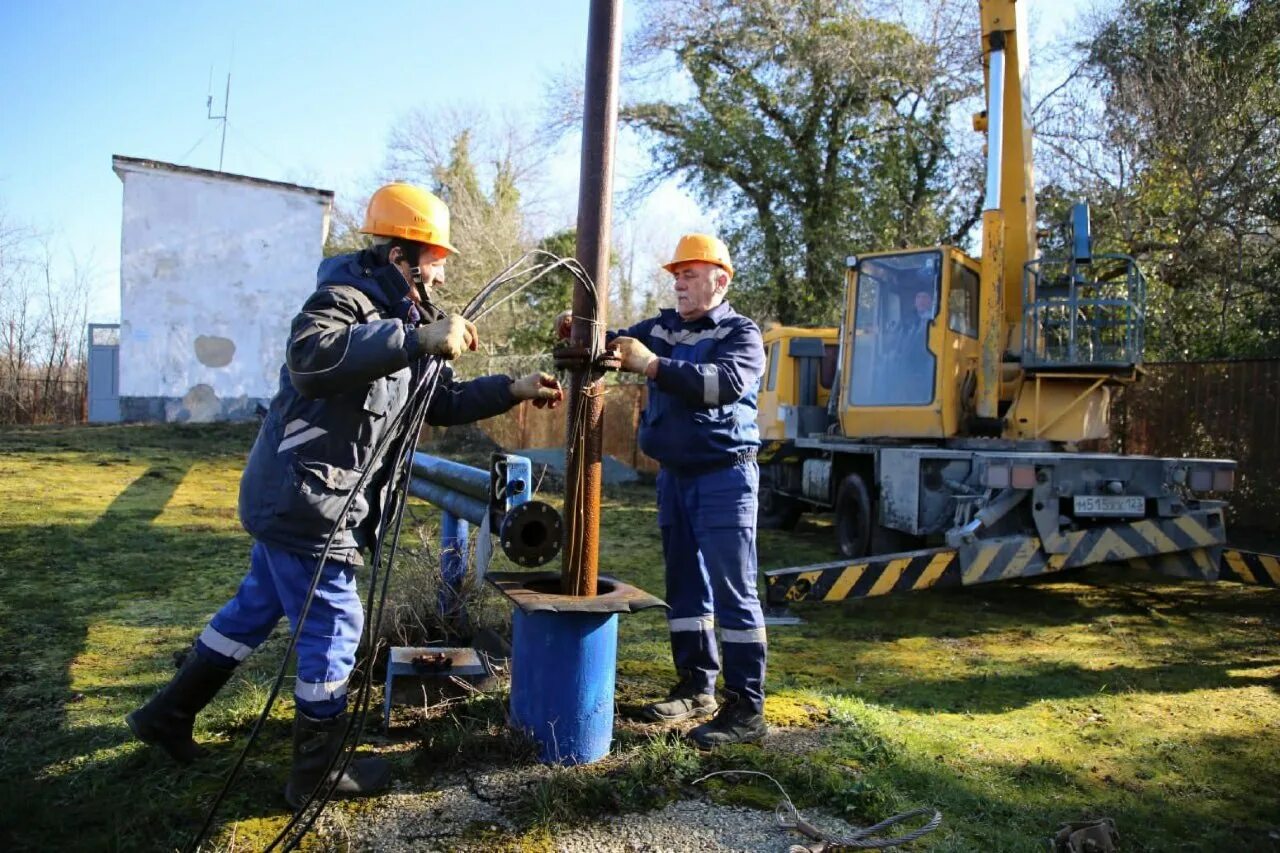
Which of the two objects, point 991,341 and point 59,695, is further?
point 991,341

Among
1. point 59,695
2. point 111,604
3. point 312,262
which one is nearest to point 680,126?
point 312,262

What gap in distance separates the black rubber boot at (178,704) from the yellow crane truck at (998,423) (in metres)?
3.49

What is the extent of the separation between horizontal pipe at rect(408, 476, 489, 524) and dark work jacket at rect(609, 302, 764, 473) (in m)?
0.83

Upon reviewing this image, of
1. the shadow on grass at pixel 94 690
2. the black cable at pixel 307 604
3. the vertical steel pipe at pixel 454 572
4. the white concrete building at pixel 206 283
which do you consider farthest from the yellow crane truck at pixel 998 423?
the white concrete building at pixel 206 283

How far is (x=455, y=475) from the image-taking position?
447 cm

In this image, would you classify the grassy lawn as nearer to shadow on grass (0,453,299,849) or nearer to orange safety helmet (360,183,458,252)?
shadow on grass (0,453,299,849)

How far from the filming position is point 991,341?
7.41 m

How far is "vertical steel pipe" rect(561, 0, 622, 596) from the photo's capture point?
11.2 ft

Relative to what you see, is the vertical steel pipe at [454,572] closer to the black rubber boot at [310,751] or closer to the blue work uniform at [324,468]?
the blue work uniform at [324,468]

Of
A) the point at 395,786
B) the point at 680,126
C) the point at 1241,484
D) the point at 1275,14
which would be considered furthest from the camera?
the point at 680,126

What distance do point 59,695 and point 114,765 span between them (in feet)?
3.21

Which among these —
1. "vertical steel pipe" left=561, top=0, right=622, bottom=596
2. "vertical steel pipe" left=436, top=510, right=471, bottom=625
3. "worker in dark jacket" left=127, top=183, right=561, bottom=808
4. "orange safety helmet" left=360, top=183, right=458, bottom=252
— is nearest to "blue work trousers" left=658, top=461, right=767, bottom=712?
"vertical steel pipe" left=561, top=0, right=622, bottom=596

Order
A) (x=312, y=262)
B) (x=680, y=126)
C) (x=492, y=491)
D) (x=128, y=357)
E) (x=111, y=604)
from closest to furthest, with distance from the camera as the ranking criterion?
(x=492, y=491), (x=111, y=604), (x=128, y=357), (x=312, y=262), (x=680, y=126)

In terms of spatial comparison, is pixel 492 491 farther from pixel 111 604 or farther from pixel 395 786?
A: pixel 111 604
